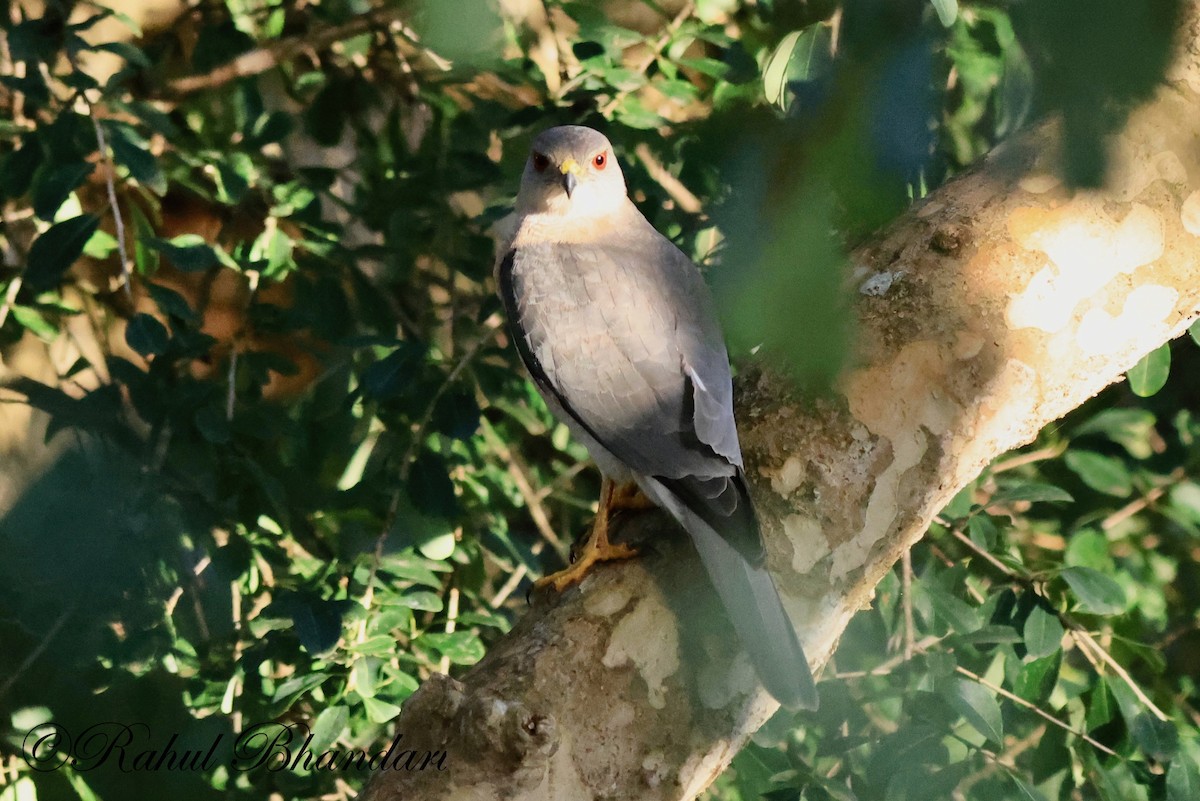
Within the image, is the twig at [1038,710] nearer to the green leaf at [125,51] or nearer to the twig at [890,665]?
the twig at [890,665]

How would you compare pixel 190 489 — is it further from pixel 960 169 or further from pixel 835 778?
pixel 960 169

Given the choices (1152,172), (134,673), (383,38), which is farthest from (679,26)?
(134,673)

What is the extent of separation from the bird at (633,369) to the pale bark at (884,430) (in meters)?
0.09

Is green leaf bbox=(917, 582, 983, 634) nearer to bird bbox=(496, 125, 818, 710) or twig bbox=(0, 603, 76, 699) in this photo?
bird bbox=(496, 125, 818, 710)

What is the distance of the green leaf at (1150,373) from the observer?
2.42 m

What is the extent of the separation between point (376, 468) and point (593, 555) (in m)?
0.88

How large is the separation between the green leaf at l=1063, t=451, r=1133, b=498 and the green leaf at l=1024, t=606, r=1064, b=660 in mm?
594

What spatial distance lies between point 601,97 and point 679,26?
0.27 metres

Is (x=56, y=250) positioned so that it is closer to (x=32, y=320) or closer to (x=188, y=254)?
(x=188, y=254)

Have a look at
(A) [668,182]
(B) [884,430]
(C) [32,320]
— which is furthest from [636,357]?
(C) [32,320]

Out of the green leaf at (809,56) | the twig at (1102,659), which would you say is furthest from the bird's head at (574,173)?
the twig at (1102,659)

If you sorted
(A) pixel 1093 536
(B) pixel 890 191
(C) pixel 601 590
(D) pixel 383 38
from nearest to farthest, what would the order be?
(B) pixel 890 191
(C) pixel 601 590
(A) pixel 1093 536
(D) pixel 383 38

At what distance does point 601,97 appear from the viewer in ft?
9.14

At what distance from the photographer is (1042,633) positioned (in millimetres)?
2246
